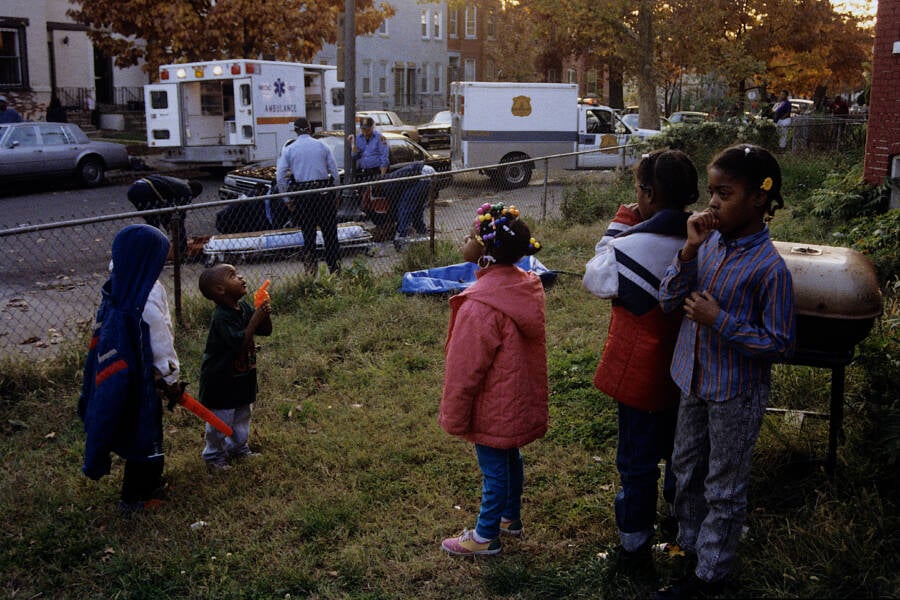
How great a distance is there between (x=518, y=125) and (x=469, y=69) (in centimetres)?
3275

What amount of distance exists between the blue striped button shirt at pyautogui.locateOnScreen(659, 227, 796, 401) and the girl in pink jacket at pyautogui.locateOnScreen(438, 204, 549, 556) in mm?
687

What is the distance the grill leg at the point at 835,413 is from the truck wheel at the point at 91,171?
735 inches

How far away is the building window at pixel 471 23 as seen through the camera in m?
50.8

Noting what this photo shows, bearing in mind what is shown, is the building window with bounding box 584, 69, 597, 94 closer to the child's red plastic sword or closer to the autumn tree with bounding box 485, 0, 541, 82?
the autumn tree with bounding box 485, 0, 541, 82

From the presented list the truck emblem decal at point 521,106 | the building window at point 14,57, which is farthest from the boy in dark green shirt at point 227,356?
the building window at point 14,57

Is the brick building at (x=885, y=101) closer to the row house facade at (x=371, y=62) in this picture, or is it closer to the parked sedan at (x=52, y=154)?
the parked sedan at (x=52, y=154)

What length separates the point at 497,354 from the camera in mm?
3674

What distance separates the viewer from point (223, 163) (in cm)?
1995

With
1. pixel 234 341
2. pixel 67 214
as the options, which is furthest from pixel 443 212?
pixel 234 341

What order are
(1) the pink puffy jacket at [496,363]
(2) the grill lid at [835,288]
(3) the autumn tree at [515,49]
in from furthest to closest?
(3) the autumn tree at [515,49], (1) the pink puffy jacket at [496,363], (2) the grill lid at [835,288]

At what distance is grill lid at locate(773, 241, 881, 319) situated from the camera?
3484 mm

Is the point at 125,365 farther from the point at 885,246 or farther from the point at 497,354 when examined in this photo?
the point at 885,246

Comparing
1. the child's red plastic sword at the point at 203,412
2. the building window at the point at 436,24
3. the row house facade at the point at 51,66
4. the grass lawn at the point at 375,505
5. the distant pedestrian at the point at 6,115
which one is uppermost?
the building window at the point at 436,24

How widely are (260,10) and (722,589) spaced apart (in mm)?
22087
